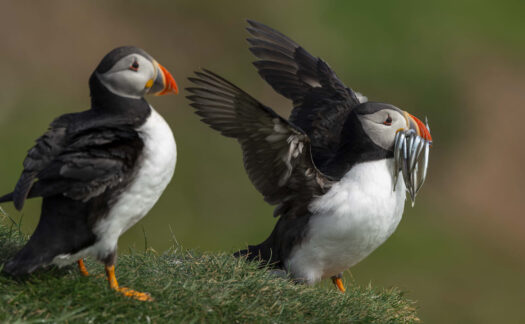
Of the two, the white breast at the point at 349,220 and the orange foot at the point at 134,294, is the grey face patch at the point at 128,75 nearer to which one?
the orange foot at the point at 134,294

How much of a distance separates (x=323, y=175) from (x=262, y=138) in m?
0.54

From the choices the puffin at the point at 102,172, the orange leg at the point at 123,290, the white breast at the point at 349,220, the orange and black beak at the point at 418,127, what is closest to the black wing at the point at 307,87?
the white breast at the point at 349,220

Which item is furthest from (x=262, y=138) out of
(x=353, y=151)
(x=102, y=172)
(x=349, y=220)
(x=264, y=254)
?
(x=102, y=172)

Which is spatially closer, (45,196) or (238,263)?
(45,196)

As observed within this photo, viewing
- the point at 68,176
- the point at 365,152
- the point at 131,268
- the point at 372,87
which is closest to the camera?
the point at 68,176

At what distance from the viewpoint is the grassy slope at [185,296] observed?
154 inches

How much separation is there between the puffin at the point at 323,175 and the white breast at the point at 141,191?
0.90 m

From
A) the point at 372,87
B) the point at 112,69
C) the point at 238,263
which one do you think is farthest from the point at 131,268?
the point at 372,87

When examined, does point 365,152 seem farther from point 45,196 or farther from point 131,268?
point 45,196

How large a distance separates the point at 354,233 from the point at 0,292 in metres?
2.35

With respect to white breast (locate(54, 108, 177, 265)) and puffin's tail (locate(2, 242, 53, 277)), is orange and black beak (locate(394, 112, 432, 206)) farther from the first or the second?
puffin's tail (locate(2, 242, 53, 277))

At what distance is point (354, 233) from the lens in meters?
5.08

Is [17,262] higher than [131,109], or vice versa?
[131,109]

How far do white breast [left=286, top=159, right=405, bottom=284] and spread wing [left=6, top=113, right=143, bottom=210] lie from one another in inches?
65.0
